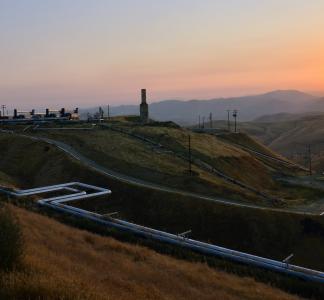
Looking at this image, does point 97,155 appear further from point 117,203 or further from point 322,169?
point 322,169

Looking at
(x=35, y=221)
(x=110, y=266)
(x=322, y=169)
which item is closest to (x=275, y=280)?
(x=110, y=266)

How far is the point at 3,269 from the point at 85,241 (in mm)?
11660

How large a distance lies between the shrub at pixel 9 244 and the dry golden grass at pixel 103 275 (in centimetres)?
48

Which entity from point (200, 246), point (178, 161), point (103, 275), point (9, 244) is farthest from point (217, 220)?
point (9, 244)

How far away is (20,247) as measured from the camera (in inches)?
599

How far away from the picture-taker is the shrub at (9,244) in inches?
577

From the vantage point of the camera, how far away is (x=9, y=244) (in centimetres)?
1495

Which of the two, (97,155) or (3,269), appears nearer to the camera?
(3,269)

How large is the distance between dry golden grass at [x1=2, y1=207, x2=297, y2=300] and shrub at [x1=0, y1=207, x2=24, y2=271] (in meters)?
0.48

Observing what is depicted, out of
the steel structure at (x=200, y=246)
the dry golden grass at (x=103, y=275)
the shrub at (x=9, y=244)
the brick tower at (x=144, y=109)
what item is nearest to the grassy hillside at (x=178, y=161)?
the brick tower at (x=144, y=109)

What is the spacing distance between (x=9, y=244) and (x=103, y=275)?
15.0ft

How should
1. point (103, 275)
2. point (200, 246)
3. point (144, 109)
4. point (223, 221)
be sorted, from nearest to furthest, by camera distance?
point (103, 275), point (200, 246), point (223, 221), point (144, 109)

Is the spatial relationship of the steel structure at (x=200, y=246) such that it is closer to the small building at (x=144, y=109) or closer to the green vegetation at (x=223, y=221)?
the green vegetation at (x=223, y=221)

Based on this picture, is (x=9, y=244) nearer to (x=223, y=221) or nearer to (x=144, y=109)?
(x=223, y=221)
